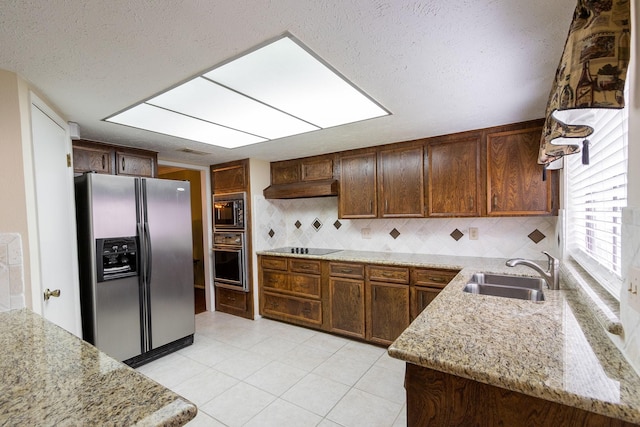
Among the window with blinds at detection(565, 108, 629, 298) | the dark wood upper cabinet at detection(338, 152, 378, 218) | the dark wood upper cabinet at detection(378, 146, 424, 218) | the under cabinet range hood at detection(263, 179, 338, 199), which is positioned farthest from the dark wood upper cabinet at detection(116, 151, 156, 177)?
the window with blinds at detection(565, 108, 629, 298)

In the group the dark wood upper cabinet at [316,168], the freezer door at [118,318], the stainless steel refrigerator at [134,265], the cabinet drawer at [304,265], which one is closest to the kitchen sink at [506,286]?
the cabinet drawer at [304,265]

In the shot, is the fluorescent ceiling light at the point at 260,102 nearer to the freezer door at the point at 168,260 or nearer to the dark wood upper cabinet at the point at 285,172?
the freezer door at the point at 168,260

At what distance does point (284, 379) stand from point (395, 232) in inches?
73.5

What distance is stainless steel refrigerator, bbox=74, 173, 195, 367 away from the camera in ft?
7.80

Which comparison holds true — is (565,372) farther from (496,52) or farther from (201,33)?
(201,33)

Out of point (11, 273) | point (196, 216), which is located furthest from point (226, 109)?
point (196, 216)

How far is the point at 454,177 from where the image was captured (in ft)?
8.85

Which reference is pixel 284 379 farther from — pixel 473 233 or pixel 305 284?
pixel 473 233

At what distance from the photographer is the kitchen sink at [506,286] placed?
1.89 meters

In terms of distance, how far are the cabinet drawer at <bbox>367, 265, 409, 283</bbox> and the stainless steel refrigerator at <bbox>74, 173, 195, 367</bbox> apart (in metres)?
1.85

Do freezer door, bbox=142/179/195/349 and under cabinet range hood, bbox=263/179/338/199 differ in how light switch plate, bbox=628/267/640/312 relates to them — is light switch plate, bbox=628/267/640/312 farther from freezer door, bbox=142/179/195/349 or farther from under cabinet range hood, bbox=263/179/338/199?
freezer door, bbox=142/179/195/349

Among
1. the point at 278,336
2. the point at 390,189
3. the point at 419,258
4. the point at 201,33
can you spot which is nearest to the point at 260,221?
the point at 278,336

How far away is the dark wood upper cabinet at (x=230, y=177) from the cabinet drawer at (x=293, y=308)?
1419 millimetres

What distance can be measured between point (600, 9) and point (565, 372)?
0.98 m
